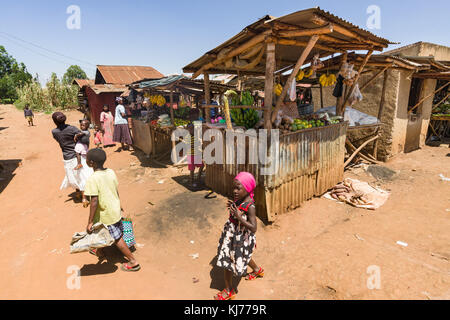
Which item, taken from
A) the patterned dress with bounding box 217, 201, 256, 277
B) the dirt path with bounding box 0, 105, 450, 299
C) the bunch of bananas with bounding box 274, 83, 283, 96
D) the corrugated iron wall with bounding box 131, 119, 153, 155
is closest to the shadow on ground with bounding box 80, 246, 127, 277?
the dirt path with bounding box 0, 105, 450, 299

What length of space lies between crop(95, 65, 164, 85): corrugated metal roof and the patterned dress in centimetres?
1734

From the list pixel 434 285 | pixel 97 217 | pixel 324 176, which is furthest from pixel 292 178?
pixel 97 217

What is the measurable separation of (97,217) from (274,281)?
2.71m

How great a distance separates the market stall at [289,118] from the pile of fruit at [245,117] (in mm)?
159

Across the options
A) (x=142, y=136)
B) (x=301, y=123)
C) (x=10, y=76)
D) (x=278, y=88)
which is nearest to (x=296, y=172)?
(x=301, y=123)

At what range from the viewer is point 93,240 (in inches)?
122

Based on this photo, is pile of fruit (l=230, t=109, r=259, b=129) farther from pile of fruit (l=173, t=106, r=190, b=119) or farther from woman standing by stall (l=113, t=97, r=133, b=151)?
woman standing by stall (l=113, t=97, r=133, b=151)

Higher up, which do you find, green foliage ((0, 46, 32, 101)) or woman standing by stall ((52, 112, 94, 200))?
green foliage ((0, 46, 32, 101))

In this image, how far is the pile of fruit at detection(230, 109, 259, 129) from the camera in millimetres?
4951

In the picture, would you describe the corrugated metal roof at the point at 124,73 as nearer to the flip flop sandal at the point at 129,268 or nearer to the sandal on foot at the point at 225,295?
the flip flop sandal at the point at 129,268

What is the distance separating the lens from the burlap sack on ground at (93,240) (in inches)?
120

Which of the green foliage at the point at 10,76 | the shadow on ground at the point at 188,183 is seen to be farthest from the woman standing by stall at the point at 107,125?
the green foliage at the point at 10,76
